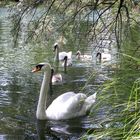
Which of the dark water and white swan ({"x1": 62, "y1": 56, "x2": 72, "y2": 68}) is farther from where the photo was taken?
white swan ({"x1": 62, "y1": 56, "x2": 72, "y2": 68})

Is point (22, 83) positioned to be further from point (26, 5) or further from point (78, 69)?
point (26, 5)

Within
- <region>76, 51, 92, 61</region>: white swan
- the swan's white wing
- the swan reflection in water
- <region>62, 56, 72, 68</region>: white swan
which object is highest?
<region>76, 51, 92, 61</region>: white swan

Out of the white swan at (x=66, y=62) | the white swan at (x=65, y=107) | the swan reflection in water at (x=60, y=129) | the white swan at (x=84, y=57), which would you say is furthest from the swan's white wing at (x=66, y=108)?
the white swan at (x=84, y=57)

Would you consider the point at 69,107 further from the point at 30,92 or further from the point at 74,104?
the point at 30,92

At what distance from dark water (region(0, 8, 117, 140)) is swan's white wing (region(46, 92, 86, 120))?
0.18 meters

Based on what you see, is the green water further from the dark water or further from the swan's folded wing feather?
the swan's folded wing feather

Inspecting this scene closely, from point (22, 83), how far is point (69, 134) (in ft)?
15.1

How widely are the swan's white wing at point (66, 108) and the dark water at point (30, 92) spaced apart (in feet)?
0.59

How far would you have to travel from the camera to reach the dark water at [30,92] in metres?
7.13

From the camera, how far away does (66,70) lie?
14352 millimetres

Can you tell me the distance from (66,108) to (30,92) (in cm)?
219

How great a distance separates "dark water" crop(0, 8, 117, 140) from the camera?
23.4ft

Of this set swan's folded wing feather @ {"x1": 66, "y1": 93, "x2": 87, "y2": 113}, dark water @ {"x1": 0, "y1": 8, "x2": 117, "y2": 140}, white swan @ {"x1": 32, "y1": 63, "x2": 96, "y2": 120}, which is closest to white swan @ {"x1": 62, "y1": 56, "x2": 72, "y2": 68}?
dark water @ {"x1": 0, "y1": 8, "x2": 117, "y2": 140}

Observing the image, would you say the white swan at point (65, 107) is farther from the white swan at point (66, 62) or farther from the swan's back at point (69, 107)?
the white swan at point (66, 62)
